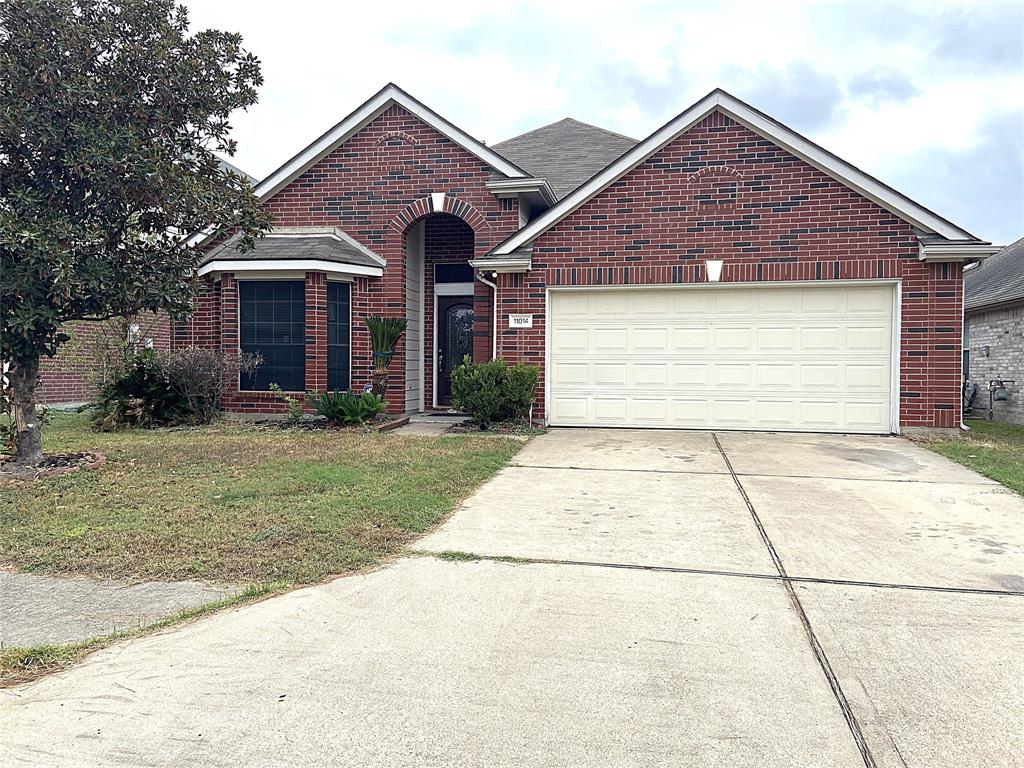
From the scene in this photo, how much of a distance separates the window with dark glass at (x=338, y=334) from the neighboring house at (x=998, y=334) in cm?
1175

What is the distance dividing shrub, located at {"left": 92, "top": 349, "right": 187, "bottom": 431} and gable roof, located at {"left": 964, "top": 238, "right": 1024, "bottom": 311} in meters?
14.2

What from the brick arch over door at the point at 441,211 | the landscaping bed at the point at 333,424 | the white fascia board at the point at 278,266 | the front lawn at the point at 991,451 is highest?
the brick arch over door at the point at 441,211

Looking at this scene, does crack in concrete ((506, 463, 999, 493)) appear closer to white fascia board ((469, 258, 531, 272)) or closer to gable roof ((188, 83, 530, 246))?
white fascia board ((469, 258, 531, 272))

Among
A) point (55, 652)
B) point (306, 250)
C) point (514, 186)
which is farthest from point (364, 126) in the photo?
point (55, 652)

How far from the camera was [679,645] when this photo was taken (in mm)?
3439

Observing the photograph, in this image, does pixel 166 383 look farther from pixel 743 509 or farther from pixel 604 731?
pixel 604 731

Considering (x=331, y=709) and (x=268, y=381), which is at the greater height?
(x=268, y=381)

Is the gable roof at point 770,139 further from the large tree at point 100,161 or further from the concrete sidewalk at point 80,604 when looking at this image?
the concrete sidewalk at point 80,604

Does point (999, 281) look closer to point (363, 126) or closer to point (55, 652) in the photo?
point (363, 126)

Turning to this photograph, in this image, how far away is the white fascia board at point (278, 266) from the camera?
39.5 feet

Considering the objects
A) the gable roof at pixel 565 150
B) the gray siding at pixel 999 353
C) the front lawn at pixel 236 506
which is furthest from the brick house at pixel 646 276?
the gray siding at pixel 999 353

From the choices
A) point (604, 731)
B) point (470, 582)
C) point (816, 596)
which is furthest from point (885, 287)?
point (604, 731)

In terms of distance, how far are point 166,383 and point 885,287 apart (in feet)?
38.6

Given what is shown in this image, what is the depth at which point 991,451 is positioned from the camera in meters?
9.44
